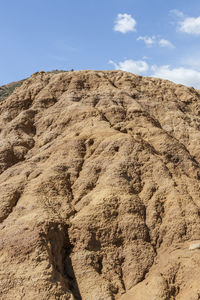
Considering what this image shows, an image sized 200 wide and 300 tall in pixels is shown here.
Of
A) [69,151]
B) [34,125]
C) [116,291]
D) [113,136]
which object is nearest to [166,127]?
[113,136]

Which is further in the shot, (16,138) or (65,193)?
(16,138)

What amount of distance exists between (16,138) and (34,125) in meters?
2.20

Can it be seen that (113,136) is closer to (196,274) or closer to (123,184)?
(123,184)

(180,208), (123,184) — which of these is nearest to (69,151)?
(123,184)

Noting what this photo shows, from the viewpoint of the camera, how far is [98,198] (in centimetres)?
1545

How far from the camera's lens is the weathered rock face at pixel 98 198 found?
41.3 feet

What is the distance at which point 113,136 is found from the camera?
755 inches

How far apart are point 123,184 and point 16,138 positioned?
8.90 metres

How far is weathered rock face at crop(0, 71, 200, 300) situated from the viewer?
12.6 m

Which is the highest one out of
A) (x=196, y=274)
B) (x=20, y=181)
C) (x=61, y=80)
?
(x=61, y=80)

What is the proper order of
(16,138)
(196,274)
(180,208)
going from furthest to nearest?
(16,138) → (180,208) → (196,274)

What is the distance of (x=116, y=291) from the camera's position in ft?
42.2

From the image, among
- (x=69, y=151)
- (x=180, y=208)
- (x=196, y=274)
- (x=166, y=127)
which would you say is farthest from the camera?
(x=166, y=127)

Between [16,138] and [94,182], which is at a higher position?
[16,138]
